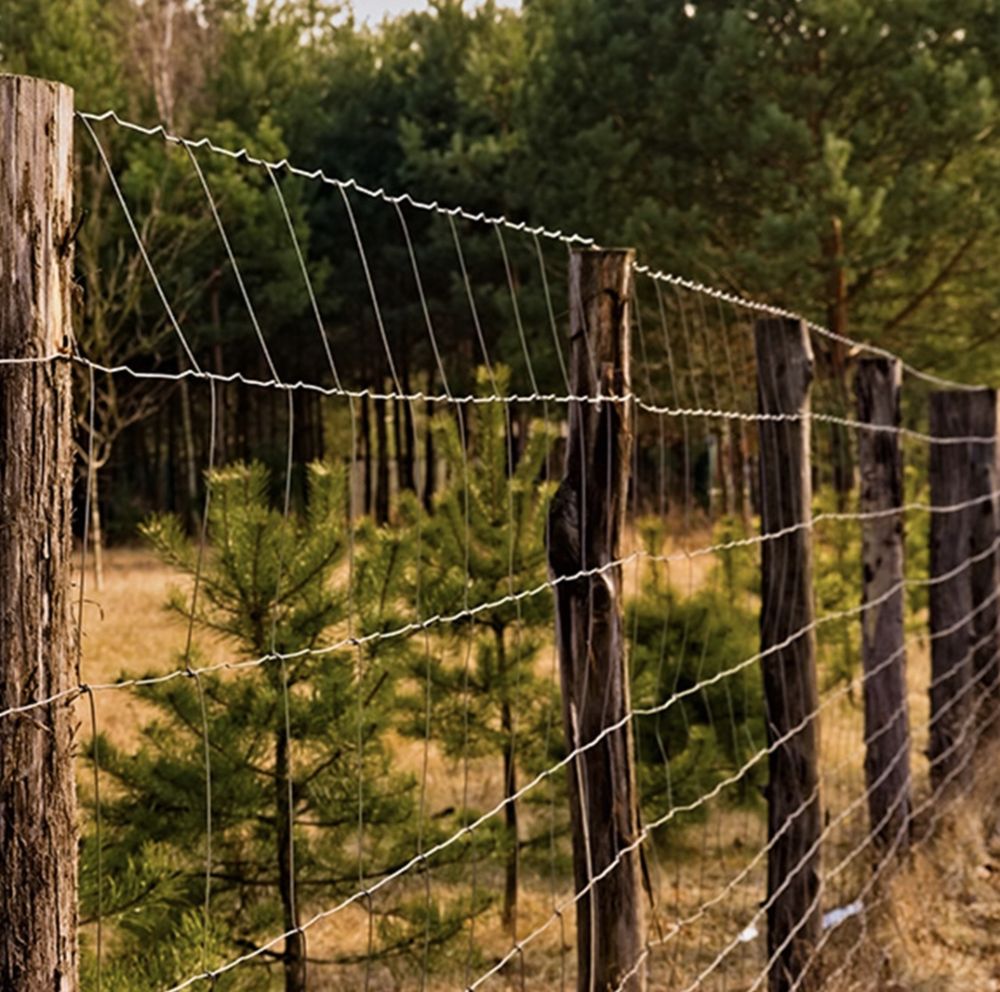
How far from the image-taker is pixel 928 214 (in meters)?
18.1

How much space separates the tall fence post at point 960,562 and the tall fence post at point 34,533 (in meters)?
5.27

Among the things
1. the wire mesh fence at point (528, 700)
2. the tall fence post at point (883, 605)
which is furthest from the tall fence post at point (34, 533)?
the tall fence post at point (883, 605)

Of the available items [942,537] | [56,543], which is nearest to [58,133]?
[56,543]

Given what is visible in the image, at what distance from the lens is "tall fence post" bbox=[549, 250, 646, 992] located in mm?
2818

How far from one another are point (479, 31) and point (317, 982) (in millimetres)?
24711

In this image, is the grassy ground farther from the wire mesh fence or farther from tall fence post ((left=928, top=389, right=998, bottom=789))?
tall fence post ((left=928, top=389, right=998, bottom=789))

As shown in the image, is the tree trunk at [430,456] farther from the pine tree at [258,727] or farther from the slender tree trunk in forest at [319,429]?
the slender tree trunk in forest at [319,429]

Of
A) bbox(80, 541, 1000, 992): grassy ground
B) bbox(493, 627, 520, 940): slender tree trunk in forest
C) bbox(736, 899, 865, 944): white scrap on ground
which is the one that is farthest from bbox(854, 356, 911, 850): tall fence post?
bbox(493, 627, 520, 940): slender tree trunk in forest

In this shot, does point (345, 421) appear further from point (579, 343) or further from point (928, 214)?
point (579, 343)

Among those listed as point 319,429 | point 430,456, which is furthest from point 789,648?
point 319,429

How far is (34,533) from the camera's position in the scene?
5.08ft

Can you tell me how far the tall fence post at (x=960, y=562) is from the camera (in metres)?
6.45

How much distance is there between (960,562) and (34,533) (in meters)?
5.60

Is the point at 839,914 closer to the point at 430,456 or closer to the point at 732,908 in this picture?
the point at 732,908
